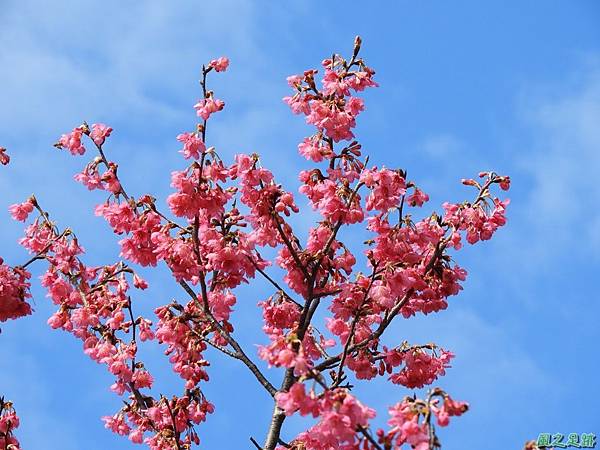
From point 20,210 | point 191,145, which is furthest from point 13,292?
point 191,145

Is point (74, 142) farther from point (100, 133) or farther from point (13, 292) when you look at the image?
point (13, 292)

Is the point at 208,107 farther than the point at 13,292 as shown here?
No

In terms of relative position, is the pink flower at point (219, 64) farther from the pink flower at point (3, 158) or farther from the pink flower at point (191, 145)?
the pink flower at point (3, 158)

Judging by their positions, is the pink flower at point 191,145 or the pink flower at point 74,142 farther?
the pink flower at point 74,142

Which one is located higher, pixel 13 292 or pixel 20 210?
pixel 20 210

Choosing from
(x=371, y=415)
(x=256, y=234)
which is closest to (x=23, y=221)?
(x=256, y=234)

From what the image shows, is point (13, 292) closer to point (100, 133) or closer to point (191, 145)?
point (100, 133)

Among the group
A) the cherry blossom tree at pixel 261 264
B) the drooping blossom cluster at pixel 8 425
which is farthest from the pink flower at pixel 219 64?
the drooping blossom cluster at pixel 8 425

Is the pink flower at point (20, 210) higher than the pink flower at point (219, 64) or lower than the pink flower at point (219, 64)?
lower

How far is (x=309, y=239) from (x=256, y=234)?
511 mm

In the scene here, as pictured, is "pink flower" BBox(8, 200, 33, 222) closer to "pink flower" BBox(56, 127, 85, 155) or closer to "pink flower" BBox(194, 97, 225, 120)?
"pink flower" BBox(56, 127, 85, 155)

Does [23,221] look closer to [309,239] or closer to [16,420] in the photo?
[16,420]

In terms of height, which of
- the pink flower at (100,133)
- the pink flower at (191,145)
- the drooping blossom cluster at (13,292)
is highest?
the pink flower at (100,133)

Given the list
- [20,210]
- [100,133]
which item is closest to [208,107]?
[100,133]
